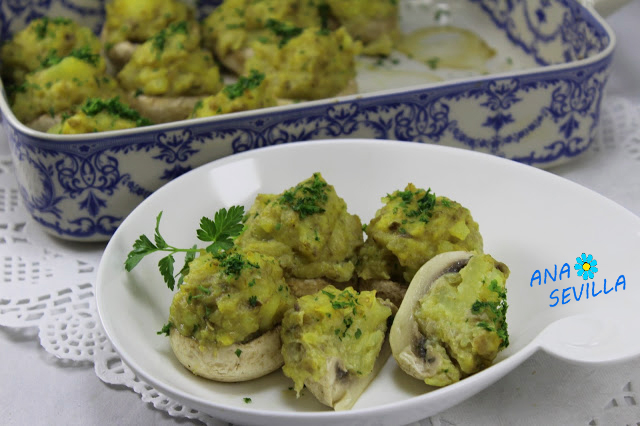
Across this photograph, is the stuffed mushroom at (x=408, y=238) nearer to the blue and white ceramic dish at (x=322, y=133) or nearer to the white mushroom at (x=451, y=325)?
the white mushroom at (x=451, y=325)

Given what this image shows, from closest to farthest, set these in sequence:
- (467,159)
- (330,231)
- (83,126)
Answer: (330,231)
(467,159)
(83,126)

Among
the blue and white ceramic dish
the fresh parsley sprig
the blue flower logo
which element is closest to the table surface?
the blue flower logo

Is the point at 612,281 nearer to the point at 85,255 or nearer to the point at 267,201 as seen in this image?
the point at 267,201

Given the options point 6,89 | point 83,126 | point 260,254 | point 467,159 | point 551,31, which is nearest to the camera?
point 260,254

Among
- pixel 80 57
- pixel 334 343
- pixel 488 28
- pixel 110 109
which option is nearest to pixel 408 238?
pixel 334 343

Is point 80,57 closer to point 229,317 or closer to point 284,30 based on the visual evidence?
point 284,30

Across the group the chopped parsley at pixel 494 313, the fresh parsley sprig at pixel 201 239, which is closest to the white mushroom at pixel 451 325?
the chopped parsley at pixel 494 313

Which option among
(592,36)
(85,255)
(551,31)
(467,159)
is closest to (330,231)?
(467,159)

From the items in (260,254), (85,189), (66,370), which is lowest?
(66,370)
